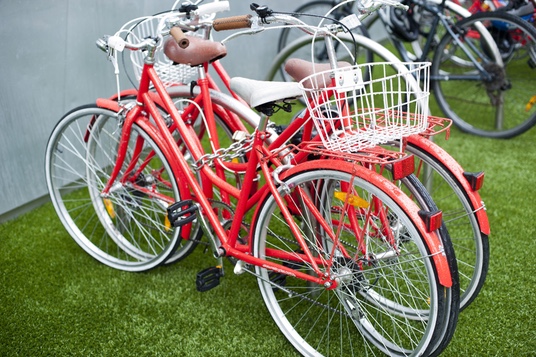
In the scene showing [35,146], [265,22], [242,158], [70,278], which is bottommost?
Result: [70,278]

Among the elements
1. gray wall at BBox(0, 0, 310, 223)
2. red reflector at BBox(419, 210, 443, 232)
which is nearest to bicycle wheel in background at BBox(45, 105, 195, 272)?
gray wall at BBox(0, 0, 310, 223)

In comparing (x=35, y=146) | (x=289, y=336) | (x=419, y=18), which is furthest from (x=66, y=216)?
(x=419, y=18)

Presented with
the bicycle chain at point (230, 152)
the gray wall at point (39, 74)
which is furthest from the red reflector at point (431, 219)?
the gray wall at point (39, 74)

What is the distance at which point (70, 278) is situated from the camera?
9.53 feet

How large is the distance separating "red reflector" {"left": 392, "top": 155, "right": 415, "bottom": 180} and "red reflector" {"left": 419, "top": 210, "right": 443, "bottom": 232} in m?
0.13

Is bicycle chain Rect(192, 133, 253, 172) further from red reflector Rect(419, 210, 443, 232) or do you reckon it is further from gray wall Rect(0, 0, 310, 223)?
gray wall Rect(0, 0, 310, 223)

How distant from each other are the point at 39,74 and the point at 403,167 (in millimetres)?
2319

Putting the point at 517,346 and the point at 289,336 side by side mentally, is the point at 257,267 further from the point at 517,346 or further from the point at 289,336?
the point at 517,346

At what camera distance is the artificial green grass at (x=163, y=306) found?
94.7 inches

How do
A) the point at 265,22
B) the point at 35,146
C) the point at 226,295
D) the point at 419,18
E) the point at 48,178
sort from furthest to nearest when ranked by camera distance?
the point at 419,18
the point at 35,146
the point at 48,178
the point at 226,295
the point at 265,22

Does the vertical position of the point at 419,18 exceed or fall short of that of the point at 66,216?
it exceeds it

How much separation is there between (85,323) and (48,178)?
2.57 ft

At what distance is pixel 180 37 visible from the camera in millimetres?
2105

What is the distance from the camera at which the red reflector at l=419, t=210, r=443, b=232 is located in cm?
182
